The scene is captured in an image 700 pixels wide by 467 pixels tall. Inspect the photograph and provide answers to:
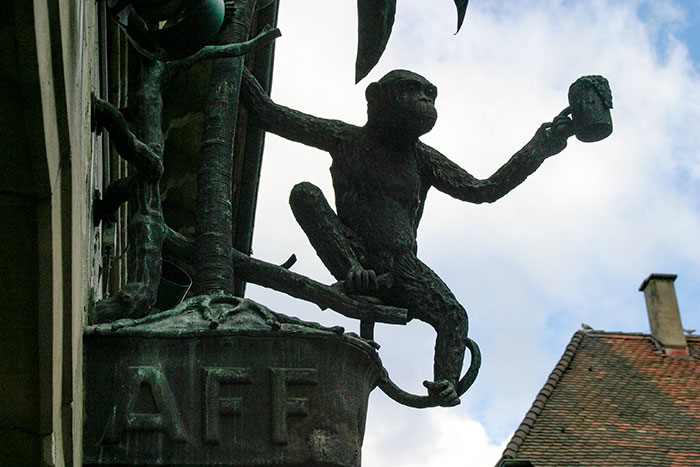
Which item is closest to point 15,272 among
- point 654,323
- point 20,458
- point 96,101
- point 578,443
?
point 20,458

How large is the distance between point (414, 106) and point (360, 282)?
692 millimetres

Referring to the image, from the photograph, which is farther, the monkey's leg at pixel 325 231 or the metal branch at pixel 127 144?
the monkey's leg at pixel 325 231

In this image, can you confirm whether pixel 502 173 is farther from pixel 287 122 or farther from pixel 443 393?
pixel 443 393

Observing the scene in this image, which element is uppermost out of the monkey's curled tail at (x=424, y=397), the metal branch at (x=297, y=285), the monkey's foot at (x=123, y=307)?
the metal branch at (x=297, y=285)

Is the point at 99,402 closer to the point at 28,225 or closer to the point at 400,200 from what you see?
the point at 28,225

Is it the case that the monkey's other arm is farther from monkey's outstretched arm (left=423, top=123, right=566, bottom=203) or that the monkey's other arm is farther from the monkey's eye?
the monkey's eye

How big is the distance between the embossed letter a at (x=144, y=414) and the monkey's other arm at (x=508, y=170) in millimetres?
1571

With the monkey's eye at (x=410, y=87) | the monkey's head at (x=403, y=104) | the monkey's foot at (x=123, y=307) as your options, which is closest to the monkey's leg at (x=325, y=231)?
the monkey's head at (x=403, y=104)

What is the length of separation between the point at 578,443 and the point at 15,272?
16031 millimetres

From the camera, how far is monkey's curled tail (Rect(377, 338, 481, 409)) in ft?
12.0

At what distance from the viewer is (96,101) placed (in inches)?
148

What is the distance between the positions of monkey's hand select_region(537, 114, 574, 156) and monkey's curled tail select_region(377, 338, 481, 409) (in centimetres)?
86

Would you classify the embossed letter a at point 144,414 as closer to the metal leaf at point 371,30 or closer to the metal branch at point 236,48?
the metal branch at point 236,48

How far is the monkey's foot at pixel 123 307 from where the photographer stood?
3488 mm
